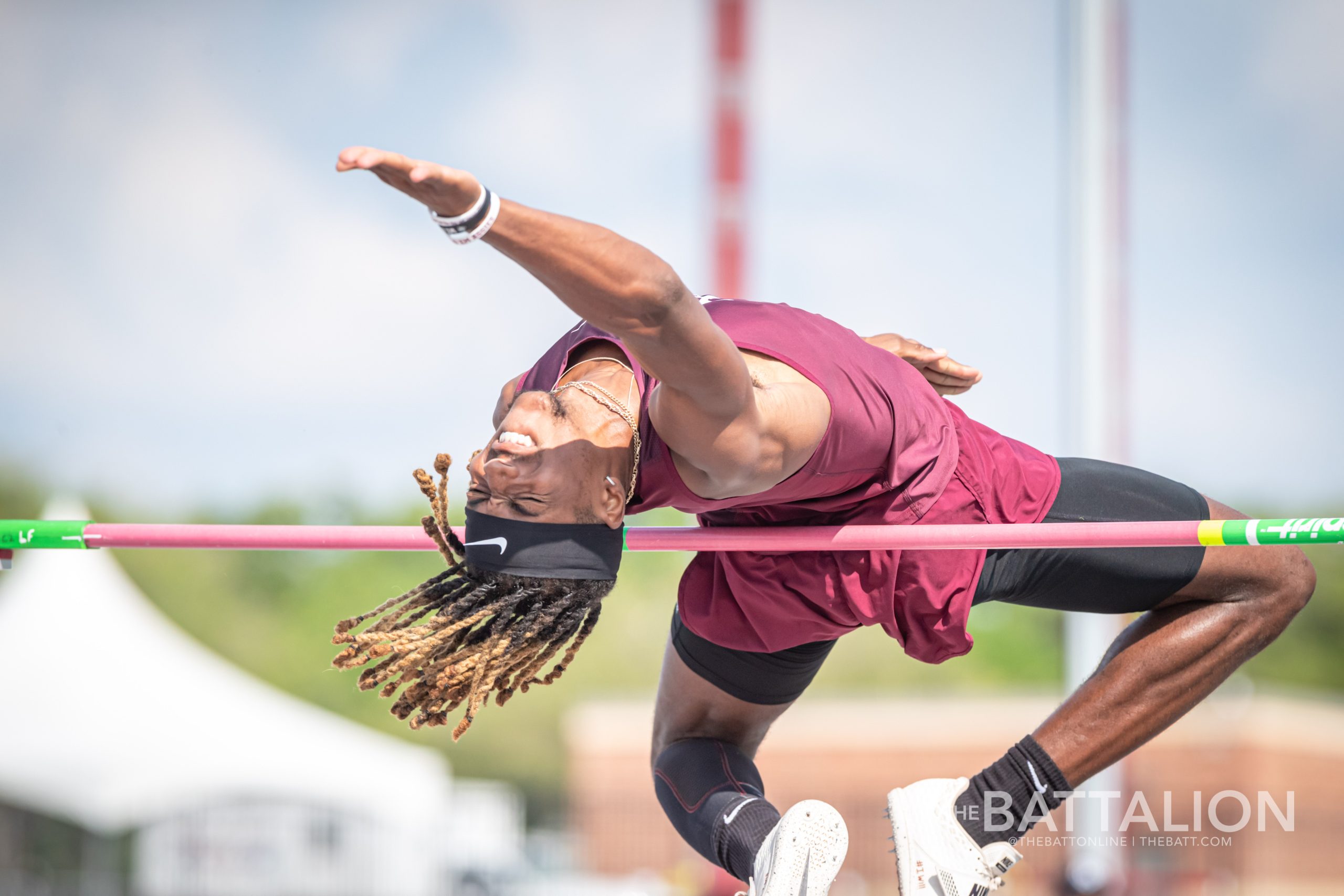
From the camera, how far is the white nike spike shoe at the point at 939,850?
2445 mm

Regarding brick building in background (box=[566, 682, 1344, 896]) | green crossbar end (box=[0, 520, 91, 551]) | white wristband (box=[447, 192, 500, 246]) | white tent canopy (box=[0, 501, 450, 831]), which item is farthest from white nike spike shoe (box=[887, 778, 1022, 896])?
brick building in background (box=[566, 682, 1344, 896])

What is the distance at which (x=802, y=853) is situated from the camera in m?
2.33

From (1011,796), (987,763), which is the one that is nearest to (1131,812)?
(1011,796)

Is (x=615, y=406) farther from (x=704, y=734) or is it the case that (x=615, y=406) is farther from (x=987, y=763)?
(x=987, y=763)

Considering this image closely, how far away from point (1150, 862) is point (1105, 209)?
11.4 metres

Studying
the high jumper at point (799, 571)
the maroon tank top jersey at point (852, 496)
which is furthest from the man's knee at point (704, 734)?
the maroon tank top jersey at point (852, 496)

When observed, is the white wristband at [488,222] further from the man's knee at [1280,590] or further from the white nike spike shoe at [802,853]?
the man's knee at [1280,590]

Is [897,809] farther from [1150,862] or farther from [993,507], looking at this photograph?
[1150,862]

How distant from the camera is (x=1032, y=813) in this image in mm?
2514

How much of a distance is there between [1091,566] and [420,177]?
1636mm

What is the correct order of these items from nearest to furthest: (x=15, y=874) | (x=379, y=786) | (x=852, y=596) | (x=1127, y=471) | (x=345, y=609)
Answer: (x=852, y=596) < (x=1127, y=471) < (x=379, y=786) < (x=15, y=874) < (x=345, y=609)

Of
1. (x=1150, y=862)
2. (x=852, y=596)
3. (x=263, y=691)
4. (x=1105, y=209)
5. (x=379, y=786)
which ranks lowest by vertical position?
(x=1150, y=862)

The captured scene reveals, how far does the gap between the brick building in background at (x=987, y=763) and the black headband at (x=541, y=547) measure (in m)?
12.3

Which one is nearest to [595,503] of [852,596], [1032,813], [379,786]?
[852,596]
